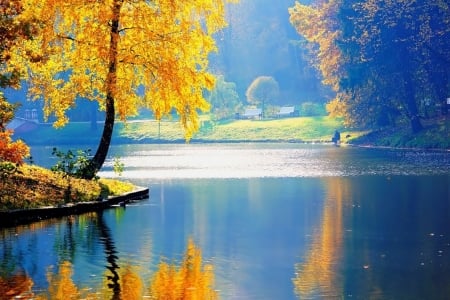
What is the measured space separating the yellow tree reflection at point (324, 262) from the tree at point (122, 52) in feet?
28.2

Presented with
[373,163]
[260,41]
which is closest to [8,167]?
[373,163]

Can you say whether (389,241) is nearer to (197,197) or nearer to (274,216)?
(274,216)

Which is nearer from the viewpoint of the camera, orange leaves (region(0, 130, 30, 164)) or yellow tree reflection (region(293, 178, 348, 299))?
yellow tree reflection (region(293, 178, 348, 299))

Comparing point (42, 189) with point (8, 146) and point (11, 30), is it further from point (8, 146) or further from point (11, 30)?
point (11, 30)

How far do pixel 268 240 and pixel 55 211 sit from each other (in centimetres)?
853

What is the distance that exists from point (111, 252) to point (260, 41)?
152 meters

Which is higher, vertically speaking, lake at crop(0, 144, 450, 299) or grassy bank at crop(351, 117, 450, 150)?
grassy bank at crop(351, 117, 450, 150)

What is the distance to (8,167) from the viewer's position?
31.8 metres

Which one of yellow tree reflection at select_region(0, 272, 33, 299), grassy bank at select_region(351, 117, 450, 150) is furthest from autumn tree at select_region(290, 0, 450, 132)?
yellow tree reflection at select_region(0, 272, 33, 299)

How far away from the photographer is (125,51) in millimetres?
36094

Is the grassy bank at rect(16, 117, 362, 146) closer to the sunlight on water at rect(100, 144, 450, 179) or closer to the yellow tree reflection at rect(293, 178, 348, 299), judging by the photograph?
the sunlight on water at rect(100, 144, 450, 179)

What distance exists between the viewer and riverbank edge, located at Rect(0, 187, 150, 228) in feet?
91.1

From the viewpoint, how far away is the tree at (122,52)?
1384 inches

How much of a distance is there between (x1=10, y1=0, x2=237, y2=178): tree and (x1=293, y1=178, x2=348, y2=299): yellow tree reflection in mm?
8597
